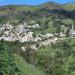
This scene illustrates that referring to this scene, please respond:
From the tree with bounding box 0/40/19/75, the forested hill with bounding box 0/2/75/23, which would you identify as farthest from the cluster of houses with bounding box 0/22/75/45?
the tree with bounding box 0/40/19/75

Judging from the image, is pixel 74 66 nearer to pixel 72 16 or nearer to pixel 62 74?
pixel 62 74

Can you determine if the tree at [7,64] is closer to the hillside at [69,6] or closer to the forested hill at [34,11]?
the forested hill at [34,11]

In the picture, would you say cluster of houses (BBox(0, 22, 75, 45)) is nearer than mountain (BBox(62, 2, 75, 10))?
Yes

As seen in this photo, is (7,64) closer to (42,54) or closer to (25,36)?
(42,54)

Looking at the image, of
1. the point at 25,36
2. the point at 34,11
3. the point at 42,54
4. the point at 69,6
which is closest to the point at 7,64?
the point at 42,54

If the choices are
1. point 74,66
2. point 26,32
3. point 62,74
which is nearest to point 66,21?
point 26,32

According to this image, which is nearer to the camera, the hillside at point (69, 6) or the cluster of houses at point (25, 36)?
the cluster of houses at point (25, 36)

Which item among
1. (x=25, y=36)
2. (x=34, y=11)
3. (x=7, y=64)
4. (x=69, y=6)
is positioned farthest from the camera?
(x=69, y=6)

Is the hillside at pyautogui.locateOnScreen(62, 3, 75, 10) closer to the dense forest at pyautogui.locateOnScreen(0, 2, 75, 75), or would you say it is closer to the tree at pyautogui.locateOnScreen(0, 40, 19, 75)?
the dense forest at pyautogui.locateOnScreen(0, 2, 75, 75)

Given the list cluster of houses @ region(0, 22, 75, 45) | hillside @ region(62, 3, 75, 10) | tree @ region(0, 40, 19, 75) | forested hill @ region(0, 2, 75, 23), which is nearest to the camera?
tree @ region(0, 40, 19, 75)

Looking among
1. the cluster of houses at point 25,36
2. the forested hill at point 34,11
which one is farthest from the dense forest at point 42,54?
the cluster of houses at point 25,36

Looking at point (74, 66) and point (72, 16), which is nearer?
point (74, 66)
